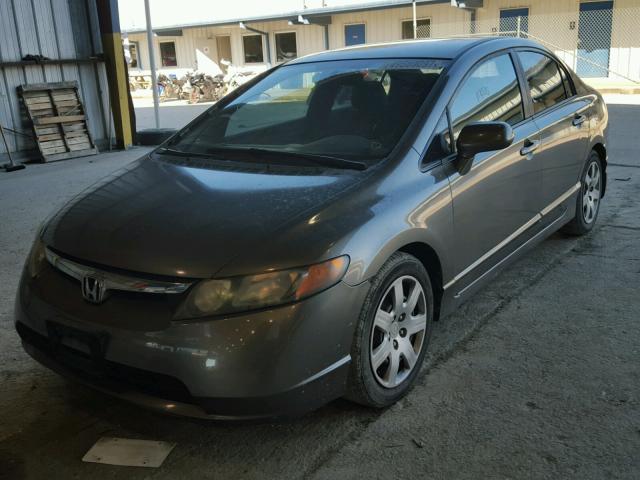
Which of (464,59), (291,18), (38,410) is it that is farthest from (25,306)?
(291,18)

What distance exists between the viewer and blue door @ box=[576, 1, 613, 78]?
66.1 feet

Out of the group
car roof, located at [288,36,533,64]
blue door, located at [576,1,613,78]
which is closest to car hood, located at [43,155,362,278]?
car roof, located at [288,36,533,64]

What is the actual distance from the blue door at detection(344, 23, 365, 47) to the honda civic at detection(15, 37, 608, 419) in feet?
70.5

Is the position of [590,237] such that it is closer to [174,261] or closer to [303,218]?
[303,218]

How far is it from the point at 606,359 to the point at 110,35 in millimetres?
9519

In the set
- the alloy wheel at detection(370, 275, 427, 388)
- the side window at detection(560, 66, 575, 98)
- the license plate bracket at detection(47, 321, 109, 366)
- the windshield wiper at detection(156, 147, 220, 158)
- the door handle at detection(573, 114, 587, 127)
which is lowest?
the alloy wheel at detection(370, 275, 427, 388)

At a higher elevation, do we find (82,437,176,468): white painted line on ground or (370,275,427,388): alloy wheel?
(370,275,427,388): alloy wheel

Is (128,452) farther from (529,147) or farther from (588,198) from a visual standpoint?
(588,198)

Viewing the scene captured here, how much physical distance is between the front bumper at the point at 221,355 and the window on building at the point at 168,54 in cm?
2981

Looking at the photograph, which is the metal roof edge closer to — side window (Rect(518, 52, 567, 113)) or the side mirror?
side window (Rect(518, 52, 567, 113))

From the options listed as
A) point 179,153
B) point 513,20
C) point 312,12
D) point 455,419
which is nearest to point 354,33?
point 312,12

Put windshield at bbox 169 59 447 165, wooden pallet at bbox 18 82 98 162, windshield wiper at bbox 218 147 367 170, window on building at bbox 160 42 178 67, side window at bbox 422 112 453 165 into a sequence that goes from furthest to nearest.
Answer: window on building at bbox 160 42 178 67, wooden pallet at bbox 18 82 98 162, windshield at bbox 169 59 447 165, side window at bbox 422 112 453 165, windshield wiper at bbox 218 147 367 170

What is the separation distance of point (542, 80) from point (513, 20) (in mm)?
19005

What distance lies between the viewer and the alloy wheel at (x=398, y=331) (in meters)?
2.78
